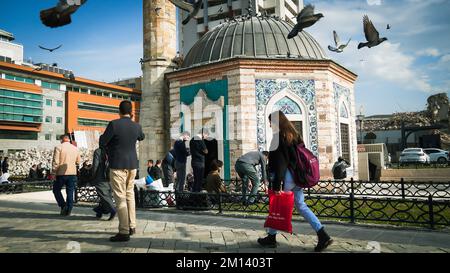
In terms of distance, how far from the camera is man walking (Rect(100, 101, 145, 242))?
Result: 178 inches

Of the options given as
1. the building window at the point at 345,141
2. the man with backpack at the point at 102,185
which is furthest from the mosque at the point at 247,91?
the man with backpack at the point at 102,185

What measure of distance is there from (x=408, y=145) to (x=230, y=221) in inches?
1754

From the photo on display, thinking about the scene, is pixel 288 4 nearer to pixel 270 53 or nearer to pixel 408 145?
pixel 408 145

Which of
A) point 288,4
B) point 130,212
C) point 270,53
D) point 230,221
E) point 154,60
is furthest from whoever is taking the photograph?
point 288,4

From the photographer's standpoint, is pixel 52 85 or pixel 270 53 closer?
pixel 270 53

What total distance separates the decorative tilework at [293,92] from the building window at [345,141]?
246 centimetres

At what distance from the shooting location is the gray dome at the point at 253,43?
1433 centimetres

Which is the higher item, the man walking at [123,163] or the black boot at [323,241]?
the man walking at [123,163]

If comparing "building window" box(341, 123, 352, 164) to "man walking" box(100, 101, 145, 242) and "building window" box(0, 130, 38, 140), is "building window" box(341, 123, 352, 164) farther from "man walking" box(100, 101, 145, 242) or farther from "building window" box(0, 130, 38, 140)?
"building window" box(0, 130, 38, 140)

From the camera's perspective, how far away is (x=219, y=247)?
412cm

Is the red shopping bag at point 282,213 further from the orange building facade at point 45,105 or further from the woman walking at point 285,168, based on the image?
the orange building facade at point 45,105

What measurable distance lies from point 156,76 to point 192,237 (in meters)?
13.1

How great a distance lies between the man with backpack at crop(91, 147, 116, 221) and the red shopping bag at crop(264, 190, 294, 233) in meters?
3.72
